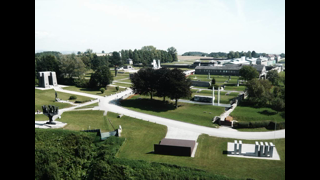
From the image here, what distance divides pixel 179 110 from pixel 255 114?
14254mm

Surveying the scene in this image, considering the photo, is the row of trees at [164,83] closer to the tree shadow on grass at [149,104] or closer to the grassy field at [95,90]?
the tree shadow on grass at [149,104]

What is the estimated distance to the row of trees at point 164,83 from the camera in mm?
47031

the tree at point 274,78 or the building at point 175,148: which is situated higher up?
the tree at point 274,78

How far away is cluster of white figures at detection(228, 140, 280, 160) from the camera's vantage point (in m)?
27.0

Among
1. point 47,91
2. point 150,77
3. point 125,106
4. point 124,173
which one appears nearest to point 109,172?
point 124,173

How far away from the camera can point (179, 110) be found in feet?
153

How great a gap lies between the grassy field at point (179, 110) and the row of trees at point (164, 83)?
92.6 inches

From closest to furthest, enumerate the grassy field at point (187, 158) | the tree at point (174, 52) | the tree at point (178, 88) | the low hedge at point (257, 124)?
the grassy field at point (187, 158)
the low hedge at point (257, 124)
the tree at point (178, 88)
the tree at point (174, 52)

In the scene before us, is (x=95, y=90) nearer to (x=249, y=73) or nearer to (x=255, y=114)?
(x=255, y=114)

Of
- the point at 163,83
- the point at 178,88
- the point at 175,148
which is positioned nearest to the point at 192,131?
the point at 175,148

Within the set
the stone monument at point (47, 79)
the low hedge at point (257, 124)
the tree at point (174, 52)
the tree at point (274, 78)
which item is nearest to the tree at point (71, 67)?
the stone monument at point (47, 79)

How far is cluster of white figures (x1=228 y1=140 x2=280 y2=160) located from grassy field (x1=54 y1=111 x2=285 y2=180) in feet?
2.72
